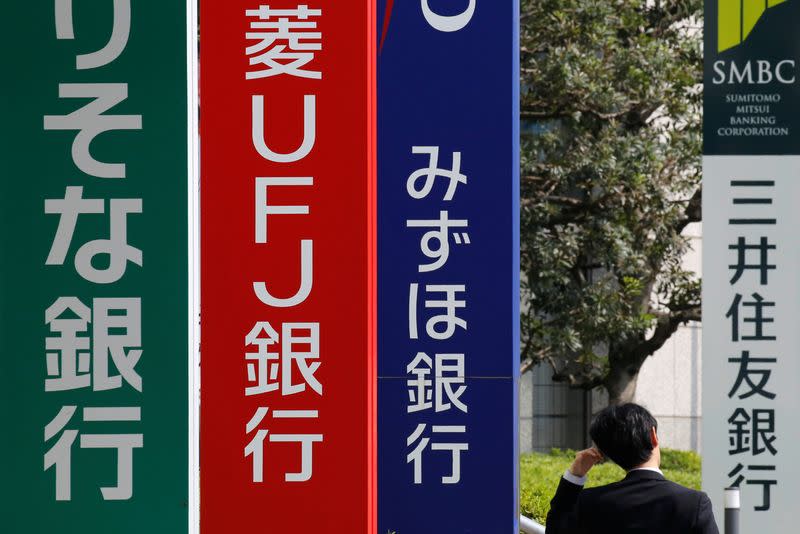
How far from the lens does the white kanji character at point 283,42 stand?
4.27m

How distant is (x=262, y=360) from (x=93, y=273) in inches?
35.4

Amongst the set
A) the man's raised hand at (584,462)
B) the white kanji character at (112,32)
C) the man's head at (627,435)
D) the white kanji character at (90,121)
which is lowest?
the man's raised hand at (584,462)

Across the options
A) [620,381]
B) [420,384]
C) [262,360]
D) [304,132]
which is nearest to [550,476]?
[620,381]

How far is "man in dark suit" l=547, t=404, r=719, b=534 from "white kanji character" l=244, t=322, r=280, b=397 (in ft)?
3.39

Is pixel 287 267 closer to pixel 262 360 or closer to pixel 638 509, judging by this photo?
pixel 262 360

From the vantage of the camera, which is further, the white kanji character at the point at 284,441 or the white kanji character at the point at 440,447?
the white kanji character at the point at 440,447

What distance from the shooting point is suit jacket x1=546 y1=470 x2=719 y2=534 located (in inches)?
156

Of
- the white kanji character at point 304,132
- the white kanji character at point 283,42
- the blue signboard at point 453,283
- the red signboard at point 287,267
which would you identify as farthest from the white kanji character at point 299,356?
the blue signboard at point 453,283

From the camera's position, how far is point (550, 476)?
11.2m

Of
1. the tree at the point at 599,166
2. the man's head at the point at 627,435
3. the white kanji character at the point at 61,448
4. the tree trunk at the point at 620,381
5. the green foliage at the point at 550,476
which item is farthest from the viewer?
the tree trunk at the point at 620,381

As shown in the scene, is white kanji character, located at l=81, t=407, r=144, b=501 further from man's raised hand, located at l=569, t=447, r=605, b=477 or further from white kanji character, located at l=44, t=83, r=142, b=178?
man's raised hand, located at l=569, t=447, r=605, b=477

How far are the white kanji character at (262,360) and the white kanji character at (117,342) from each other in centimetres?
78

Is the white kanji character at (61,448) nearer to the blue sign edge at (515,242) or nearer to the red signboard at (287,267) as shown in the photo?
the red signboard at (287,267)

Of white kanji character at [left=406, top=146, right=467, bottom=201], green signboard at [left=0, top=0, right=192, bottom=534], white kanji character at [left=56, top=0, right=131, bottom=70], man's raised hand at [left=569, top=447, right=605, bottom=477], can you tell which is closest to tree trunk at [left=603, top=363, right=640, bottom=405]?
white kanji character at [left=406, top=146, right=467, bottom=201]
